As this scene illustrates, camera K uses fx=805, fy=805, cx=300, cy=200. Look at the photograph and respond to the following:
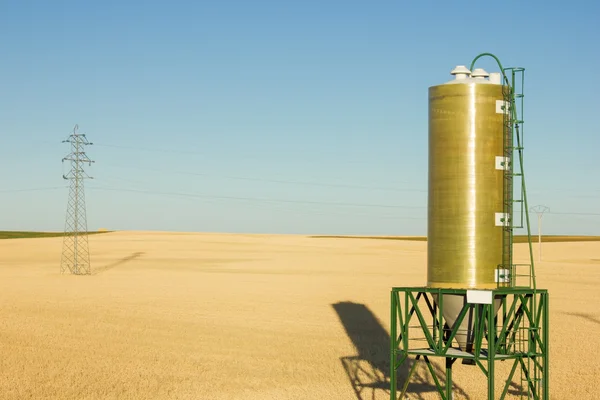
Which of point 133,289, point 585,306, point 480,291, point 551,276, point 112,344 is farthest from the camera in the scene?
point 551,276

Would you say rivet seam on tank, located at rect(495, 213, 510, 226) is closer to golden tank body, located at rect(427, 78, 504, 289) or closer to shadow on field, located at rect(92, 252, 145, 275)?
golden tank body, located at rect(427, 78, 504, 289)

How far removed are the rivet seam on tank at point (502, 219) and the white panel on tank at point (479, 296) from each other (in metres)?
2.34

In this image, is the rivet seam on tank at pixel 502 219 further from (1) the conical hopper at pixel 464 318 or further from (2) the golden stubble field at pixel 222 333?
(2) the golden stubble field at pixel 222 333

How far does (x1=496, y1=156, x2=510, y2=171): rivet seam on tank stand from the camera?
23.7 metres

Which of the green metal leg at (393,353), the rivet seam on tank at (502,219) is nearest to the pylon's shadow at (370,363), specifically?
the green metal leg at (393,353)

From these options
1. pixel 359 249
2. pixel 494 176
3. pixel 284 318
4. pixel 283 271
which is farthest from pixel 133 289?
pixel 359 249

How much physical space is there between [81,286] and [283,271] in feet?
76.3

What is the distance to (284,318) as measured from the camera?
42.8 meters

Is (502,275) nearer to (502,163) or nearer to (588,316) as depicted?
(502,163)

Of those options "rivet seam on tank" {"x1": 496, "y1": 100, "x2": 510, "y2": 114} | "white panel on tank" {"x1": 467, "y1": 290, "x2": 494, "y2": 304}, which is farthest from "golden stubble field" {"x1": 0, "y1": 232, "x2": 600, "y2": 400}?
"rivet seam on tank" {"x1": 496, "y1": 100, "x2": 510, "y2": 114}

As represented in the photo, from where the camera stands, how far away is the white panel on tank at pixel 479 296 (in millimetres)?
22203

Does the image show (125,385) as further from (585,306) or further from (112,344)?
(585,306)

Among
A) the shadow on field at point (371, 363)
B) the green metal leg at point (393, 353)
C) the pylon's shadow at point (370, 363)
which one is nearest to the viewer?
the green metal leg at point (393, 353)

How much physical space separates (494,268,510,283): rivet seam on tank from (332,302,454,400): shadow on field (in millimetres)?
5572
